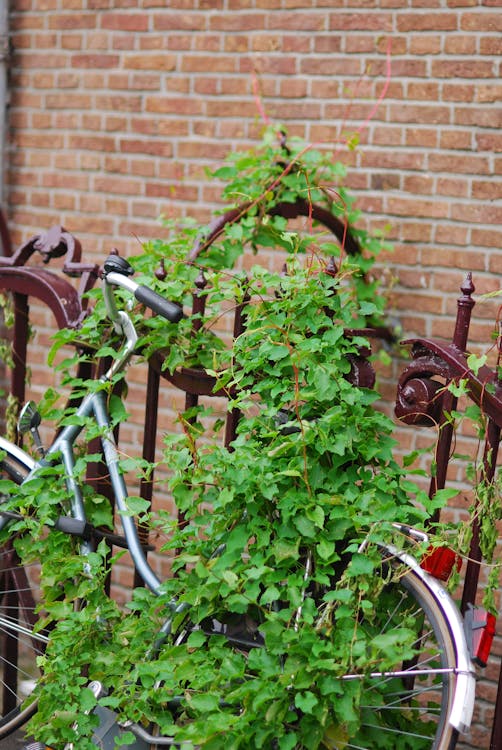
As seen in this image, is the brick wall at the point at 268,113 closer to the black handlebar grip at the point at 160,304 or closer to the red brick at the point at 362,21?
the red brick at the point at 362,21

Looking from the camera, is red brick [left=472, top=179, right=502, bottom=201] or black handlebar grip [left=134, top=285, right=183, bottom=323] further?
red brick [left=472, top=179, right=502, bottom=201]

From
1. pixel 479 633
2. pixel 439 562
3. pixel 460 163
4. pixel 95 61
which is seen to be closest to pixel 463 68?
pixel 460 163

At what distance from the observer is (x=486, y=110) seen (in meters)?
3.57

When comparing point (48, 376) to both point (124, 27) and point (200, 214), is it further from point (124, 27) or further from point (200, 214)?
point (124, 27)

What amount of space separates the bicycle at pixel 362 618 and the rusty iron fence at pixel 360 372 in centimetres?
12

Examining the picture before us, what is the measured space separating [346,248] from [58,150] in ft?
5.72

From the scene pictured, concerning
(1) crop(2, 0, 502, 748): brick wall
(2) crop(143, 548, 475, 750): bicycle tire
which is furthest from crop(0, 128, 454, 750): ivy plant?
(1) crop(2, 0, 502, 748): brick wall

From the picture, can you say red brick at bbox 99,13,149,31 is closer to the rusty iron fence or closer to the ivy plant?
the rusty iron fence

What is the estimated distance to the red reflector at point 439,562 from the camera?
6.64 ft

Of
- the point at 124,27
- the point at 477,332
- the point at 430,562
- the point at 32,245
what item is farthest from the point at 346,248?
the point at 430,562

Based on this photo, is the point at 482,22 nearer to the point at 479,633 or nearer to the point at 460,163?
the point at 460,163

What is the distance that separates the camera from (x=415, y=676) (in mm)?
2082

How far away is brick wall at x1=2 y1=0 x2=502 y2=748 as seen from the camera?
11.9 ft

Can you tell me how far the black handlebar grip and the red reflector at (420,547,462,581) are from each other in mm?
812
